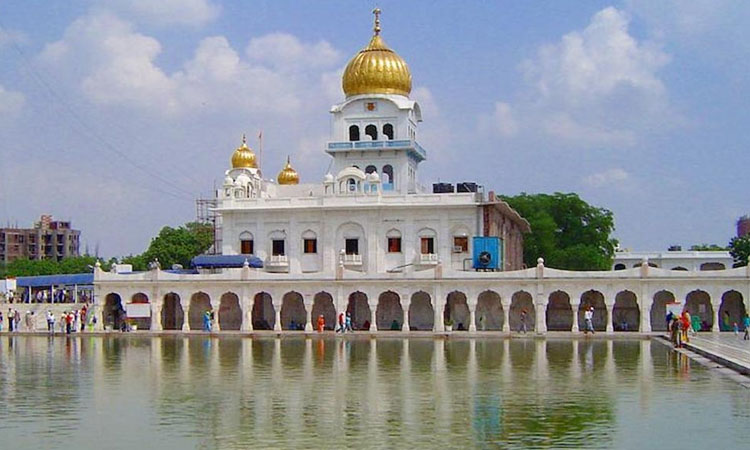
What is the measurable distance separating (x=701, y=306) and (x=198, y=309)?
2304 cm

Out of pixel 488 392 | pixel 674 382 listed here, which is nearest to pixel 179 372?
pixel 488 392

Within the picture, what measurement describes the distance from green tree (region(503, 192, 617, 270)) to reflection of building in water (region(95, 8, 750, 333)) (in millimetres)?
9761

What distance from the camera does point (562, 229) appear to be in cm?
6975

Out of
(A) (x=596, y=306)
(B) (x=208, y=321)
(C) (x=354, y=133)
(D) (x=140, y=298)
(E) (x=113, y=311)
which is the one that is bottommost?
(B) (x=208, y=321)

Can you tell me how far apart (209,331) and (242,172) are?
58.1 ft

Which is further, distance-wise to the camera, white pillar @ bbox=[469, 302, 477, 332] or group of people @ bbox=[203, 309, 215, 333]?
group of people @ bbox=[203, 309, 215, 333]

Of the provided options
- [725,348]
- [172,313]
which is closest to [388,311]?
[172,313]

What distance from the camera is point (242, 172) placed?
6238cm

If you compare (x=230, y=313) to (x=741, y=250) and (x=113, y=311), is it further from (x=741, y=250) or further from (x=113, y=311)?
(x=741, y=250)

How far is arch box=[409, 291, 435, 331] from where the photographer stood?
48750 mm

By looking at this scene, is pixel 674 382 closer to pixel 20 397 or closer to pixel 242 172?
pixel 20 397

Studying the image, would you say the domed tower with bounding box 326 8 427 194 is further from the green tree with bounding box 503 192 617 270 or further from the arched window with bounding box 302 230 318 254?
Answer: the green tree with bounding box 503 192 617 270

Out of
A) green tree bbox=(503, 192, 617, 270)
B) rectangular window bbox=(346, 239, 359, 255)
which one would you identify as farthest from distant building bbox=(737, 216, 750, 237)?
rectangular window bbox=(346, 239, 359, 255)

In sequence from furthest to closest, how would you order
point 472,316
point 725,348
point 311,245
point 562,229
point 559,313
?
1. point 562,229
2. point 311,245
3. point 559,313
4. point 472,316
5. point 725,348
